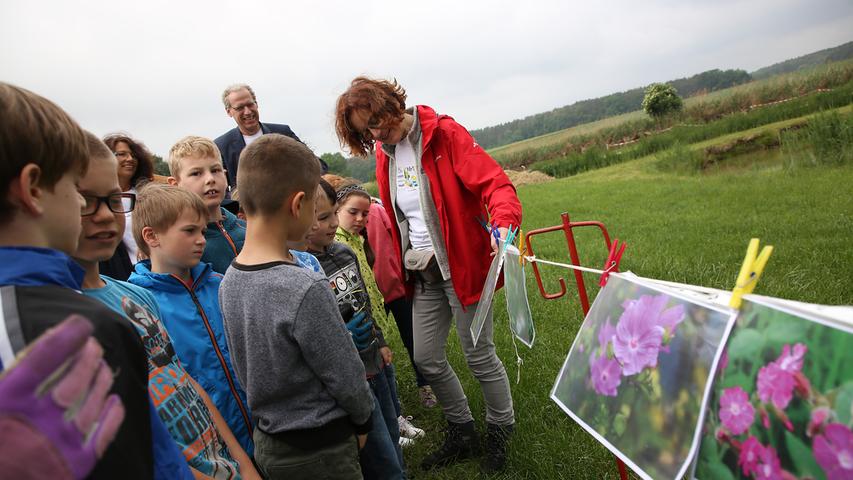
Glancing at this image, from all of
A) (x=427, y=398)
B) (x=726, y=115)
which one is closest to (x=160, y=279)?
(x=427, y=398)

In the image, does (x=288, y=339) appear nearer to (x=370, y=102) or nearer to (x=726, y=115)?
(x=370, y=102)

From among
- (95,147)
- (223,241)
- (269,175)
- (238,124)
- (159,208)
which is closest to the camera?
(95,147)

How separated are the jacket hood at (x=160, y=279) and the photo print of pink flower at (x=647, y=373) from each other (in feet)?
5.29

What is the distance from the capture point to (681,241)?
24.0ft

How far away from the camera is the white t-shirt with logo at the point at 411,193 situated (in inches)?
111

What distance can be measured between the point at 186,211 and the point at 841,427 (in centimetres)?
229

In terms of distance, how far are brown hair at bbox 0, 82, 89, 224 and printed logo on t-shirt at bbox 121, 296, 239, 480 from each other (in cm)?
77

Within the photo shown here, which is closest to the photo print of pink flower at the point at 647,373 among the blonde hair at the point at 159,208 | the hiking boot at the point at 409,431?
the blonde hair at the point at 159,208

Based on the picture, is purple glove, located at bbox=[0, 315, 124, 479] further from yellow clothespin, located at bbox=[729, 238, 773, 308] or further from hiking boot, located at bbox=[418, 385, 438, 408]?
hiking boot, located at bbox=[418, 385, 438, 408]

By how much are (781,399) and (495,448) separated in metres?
2.20

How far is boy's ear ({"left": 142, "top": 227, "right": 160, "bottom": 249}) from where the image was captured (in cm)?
220

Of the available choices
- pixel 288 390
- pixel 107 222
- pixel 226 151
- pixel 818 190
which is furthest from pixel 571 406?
pixel 818 190

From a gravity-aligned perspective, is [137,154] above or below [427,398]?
above

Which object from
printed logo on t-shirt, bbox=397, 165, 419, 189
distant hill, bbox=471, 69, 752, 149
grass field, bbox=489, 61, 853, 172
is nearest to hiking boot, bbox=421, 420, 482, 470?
printed logo on t-shirt, bbox=397, 165, 419, 189
